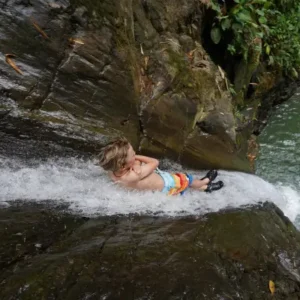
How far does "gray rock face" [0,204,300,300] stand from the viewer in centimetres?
262

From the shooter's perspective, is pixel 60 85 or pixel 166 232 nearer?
pixel 166 232

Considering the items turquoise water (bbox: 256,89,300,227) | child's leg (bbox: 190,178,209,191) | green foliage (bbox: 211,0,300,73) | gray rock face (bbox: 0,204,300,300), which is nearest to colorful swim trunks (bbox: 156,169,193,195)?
child's leg (bbox: 190,178,209,191)

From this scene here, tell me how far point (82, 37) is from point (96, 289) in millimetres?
3256

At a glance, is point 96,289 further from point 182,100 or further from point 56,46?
point 182,100

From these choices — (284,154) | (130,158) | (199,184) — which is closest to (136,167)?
(130,158)

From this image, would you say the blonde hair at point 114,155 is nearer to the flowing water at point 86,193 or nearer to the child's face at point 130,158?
the child's face at point 130,158

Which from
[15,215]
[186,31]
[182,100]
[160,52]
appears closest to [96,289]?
[15,215]

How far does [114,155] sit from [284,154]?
5076 mm

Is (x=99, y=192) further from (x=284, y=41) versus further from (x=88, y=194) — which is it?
(x=284, y=41)

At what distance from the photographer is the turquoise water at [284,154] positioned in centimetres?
637

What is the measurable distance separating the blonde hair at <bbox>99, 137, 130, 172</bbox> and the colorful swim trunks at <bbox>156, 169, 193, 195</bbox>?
82cm

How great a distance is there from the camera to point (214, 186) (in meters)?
4.98

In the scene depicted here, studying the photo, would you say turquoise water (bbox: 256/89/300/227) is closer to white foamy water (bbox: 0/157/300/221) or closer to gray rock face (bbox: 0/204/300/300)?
white foamy water (bbox: 0/157/300/221)

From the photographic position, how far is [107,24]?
484 cm
